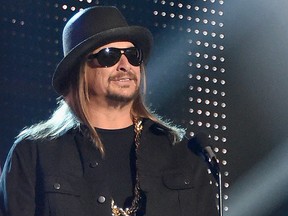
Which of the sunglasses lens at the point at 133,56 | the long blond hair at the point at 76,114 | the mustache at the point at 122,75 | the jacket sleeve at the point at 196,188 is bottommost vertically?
the jacket sleeve at the point at 196,188

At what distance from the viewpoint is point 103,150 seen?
1848 millimetres

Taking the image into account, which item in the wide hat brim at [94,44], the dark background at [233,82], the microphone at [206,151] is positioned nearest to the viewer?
the microphone at [206,151]

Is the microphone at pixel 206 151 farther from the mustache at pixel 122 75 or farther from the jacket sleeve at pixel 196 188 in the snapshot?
the mustache at pixel 122 75

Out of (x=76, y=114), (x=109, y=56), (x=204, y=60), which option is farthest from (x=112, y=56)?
(x=204, y=60)

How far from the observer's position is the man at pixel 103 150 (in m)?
1.80

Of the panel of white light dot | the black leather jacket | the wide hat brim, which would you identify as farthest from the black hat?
the panel of white light dot

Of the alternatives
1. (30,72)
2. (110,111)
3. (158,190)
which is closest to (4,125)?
(30,72)

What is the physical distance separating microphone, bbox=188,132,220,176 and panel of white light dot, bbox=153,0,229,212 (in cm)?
38

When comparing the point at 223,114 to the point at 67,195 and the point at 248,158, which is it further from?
the point at 67,195

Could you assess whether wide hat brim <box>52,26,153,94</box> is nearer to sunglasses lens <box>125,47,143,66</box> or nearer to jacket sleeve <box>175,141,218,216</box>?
Result: sunglasses lens <box>125,47,143,66</box>

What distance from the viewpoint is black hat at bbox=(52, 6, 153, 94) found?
184 centimetres

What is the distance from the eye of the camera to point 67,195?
1.79 m

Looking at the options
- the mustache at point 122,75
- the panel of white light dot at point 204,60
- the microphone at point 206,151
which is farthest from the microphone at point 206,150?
the panel of white light dot at point 204,60

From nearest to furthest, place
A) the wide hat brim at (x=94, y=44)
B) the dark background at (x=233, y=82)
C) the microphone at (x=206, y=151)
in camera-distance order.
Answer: the microphone at (x=206, y=151)
the wide hat brim at (x=94, y=44)
the dark background at (x=233, y=82)
